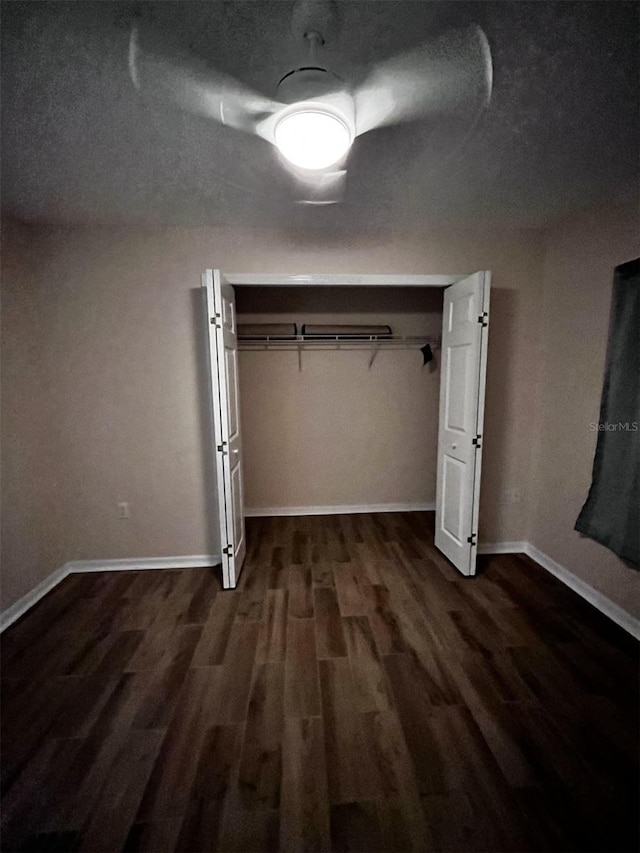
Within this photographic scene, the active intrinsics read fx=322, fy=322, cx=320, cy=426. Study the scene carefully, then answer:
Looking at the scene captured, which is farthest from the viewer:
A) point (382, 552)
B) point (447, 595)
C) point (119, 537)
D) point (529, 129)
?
point (382, 552)

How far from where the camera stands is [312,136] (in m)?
1.21

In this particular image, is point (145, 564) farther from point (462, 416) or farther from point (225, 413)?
point (462, 416)

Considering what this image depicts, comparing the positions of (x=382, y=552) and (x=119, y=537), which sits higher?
(x=119, y=537)

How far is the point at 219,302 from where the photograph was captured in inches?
80.6

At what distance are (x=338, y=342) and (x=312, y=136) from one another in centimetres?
213

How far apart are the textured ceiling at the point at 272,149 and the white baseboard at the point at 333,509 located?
8.67ft

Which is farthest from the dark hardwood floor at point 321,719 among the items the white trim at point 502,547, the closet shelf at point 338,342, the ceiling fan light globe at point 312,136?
the ceiling fan light globe at point 312,136

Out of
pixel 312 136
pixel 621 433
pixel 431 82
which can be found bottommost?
pixel 621 433

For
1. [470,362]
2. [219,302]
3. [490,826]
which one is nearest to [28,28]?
[219,302]

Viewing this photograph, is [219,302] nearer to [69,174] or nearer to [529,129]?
[69,174]

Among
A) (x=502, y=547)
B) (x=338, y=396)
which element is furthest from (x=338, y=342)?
(x=502, y=547)

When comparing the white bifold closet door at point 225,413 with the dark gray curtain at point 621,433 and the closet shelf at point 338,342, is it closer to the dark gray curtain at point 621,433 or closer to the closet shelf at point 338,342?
the closet shelf at point 338,342

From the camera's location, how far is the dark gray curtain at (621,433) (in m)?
1.80

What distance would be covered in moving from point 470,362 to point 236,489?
6.27ft
